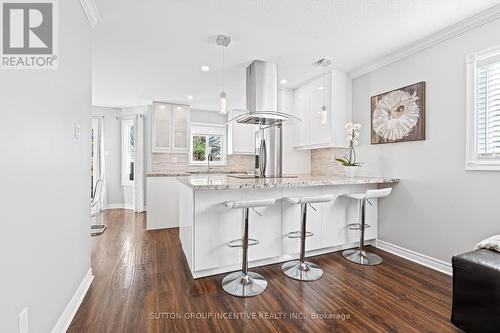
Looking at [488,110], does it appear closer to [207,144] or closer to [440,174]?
[440,174]

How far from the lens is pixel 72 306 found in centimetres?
173

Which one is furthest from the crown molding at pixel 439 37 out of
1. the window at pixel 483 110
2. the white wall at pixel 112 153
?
the white wall at pixel 112 153

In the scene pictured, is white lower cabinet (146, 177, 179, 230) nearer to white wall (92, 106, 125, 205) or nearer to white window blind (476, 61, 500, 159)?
white wall (92, 106, 125, 205)

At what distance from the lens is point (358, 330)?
62.7 inches

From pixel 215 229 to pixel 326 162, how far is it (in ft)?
8.50

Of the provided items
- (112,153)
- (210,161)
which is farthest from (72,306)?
(112,153)

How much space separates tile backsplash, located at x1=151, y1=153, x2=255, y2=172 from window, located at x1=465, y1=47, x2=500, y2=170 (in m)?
4.42

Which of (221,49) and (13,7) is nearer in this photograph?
(13,7)

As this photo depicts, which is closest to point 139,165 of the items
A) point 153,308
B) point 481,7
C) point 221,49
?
point 221,49

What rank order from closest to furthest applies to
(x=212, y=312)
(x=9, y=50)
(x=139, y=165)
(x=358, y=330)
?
(x=9, y=50)
(x=358, y=330)
(x=212, y=312)
(x=139, y=165)

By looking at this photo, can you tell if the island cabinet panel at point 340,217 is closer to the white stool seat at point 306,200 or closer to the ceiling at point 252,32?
the white stool seat at point 306,200

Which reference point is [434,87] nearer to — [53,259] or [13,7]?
[13,7]

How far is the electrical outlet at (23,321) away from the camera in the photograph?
1084mm

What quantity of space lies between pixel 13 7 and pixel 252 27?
178 cm
